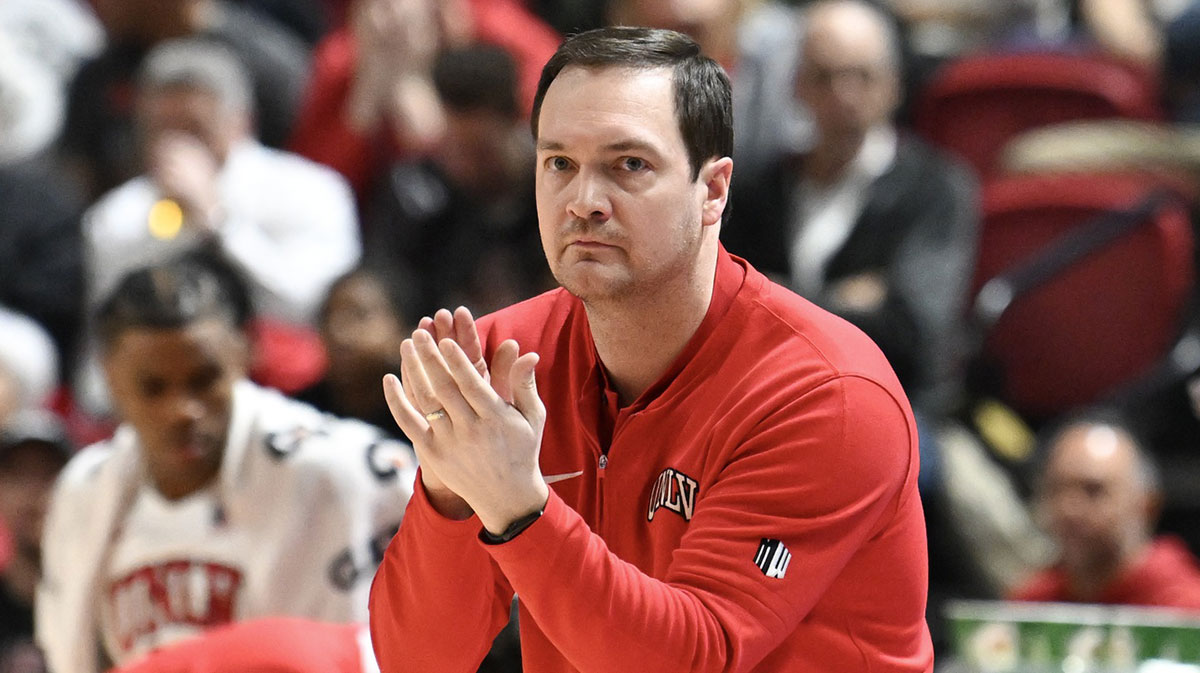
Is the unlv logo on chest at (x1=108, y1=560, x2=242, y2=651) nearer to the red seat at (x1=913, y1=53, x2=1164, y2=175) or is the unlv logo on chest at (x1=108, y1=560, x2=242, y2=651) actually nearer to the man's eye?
the man's eye

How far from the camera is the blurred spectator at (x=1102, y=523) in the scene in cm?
495

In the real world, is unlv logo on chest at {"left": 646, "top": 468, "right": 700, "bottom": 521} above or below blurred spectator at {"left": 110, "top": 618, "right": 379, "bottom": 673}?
above

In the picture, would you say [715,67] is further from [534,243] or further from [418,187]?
[418,187]

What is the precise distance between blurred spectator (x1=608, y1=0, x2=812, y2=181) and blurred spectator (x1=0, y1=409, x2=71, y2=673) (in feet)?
7.93

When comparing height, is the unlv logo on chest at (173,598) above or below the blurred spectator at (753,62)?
below

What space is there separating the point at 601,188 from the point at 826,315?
0.43 metres

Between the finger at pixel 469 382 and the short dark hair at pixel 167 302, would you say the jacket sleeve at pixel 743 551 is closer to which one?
the finger at pixel 469 382

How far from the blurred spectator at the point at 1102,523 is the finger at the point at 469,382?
3.37 m

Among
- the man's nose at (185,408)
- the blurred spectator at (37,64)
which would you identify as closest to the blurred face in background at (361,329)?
the man's nose at (185,408)

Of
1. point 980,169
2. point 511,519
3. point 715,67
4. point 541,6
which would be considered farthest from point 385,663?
point 541,6

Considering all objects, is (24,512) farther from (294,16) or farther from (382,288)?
(294,16)

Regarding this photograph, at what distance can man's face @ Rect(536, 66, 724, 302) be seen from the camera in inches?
86.7

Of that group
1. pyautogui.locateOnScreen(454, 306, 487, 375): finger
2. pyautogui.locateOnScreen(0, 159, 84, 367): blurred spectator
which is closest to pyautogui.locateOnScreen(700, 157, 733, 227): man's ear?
pyautogui.locateOnScreen(454, 306, 487, 375): finger

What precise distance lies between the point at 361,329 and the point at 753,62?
1.79m
